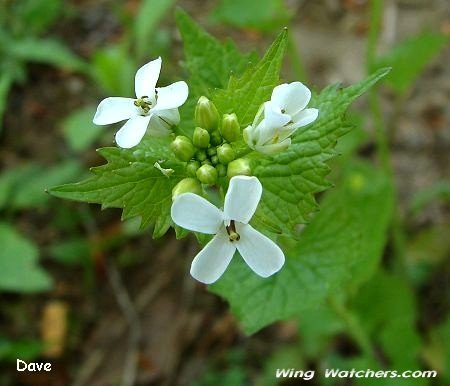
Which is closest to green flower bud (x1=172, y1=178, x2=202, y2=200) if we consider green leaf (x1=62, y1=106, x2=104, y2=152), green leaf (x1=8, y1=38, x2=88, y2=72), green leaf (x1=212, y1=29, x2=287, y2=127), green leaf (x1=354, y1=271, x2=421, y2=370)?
green leaf (x1=212, y1=29, x2=287, y2=127)

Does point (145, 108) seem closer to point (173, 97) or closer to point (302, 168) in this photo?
point (173, 97)

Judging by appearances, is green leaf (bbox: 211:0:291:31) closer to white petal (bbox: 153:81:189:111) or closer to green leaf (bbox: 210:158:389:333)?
green leaf (bbox: 210:158:389:333)

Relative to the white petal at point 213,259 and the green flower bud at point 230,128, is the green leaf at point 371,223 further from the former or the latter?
the white petal at point 213,259

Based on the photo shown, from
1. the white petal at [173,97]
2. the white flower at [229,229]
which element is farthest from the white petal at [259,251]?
the white petal at [173,97]

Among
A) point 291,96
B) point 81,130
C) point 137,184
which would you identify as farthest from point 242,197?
point 81,130

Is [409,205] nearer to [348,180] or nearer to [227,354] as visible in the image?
[348,180]

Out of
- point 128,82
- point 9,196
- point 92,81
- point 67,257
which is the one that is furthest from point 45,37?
point 67,257
